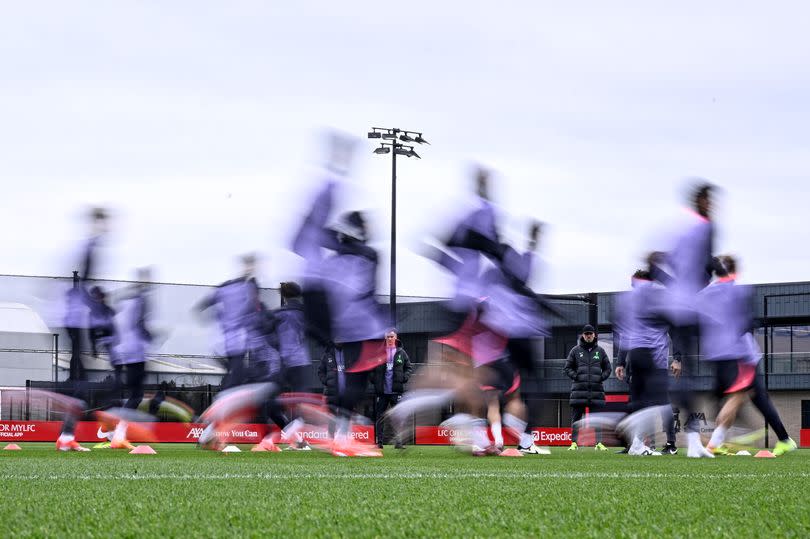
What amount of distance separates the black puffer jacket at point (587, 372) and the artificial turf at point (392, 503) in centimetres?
963

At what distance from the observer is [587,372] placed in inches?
687

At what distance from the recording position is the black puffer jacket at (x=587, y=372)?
57.0ft

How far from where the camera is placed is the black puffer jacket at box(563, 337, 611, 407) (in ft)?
57.0

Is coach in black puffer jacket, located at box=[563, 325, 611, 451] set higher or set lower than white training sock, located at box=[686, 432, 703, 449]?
higher

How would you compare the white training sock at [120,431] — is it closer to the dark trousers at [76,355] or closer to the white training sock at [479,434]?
the dark trousers at [76,355]

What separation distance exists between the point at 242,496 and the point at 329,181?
5.81 metres

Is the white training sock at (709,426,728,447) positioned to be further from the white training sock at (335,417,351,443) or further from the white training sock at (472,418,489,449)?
the white training sock at (335,417,351,443)

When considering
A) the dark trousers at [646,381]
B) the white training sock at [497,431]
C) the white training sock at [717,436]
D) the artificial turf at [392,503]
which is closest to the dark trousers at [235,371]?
the white training sock at [497,431]

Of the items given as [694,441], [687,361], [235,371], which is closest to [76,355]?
[235,371]

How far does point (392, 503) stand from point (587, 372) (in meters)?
12.7

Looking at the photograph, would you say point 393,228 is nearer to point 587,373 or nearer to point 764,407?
point 587,373

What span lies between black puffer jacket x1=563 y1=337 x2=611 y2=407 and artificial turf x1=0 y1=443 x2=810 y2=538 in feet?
31.6

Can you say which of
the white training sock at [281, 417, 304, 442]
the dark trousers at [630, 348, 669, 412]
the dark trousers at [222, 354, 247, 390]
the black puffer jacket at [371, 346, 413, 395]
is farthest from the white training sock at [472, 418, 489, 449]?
the black puffer jacket at [371, 346, 413, 395]

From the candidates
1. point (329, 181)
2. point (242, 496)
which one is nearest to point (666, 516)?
point (242, 496)
